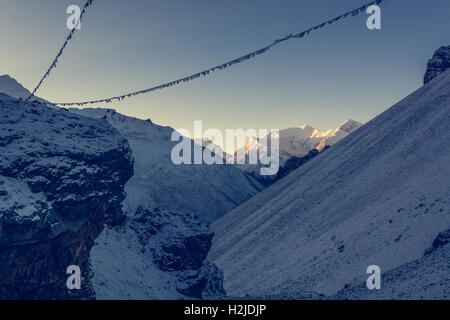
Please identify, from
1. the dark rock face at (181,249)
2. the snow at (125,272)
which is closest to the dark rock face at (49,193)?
the snow at (125,272)

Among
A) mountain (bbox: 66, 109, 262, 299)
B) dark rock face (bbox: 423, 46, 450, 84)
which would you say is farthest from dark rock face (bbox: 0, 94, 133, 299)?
dark rock face (bbox: 423, 46, 450, 84)

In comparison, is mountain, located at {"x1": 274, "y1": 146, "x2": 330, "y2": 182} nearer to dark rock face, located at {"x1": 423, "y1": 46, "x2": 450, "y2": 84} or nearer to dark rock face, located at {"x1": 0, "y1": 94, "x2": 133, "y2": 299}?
dark rock face, located at {"x1": 423, "y1": 46, "x2": 450, "y2": 84}

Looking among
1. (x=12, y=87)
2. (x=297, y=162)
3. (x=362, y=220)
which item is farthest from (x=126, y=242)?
(x=12, y=87)

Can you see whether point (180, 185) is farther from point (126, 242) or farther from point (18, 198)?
point (18, 198)

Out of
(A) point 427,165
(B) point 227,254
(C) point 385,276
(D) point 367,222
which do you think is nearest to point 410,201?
(D) point 367,222

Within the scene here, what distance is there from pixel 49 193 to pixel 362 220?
3435 cm

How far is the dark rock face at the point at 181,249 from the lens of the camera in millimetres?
28000

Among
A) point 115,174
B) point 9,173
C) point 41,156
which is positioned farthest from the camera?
point 115,174

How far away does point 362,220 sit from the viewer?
147 ft

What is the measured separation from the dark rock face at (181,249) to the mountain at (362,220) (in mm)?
9638

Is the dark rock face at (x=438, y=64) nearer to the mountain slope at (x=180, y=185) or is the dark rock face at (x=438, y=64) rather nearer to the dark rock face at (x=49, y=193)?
the mountain slope at (x=180, y=185)
